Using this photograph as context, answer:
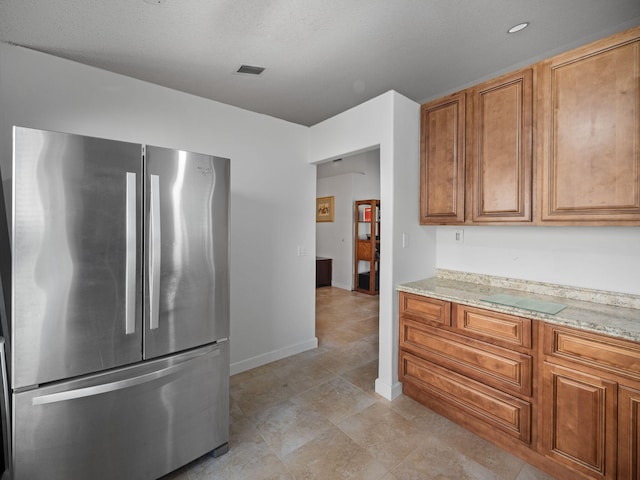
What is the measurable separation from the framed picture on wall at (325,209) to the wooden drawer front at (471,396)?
5.07 m

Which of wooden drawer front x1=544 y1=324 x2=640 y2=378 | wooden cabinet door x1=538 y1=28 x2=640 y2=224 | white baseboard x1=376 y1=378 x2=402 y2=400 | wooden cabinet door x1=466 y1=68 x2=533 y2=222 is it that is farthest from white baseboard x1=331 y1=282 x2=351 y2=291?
wooden drawer front x1=544 y1=324 x2=640 y2=378

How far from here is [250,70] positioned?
235 centimetres

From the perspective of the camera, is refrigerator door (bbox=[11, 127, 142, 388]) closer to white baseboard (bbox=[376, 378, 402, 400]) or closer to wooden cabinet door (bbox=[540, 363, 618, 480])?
white baseboard (bbox=[376, 378, 402, 400])

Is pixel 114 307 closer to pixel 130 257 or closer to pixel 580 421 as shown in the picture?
pixel 130 257

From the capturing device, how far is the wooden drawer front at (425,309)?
2271 mm

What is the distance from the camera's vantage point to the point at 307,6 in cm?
167

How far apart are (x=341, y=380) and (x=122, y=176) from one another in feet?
8.03

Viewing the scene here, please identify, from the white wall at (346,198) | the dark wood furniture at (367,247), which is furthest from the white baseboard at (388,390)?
the white wall at (346,198)

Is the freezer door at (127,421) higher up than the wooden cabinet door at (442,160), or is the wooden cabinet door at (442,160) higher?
the wooden cabinet door at (442,160)

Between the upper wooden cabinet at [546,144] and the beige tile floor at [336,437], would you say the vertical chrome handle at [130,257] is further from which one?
the upper wooden cabinet at [546,144]

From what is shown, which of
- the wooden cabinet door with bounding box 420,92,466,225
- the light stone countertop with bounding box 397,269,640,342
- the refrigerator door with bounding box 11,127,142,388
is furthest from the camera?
the wooden cabinet door with bounding box 420,92,466,225

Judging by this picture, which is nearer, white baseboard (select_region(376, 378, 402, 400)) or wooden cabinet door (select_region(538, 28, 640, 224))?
wooden cabinet door (select_region(538, 28, 640, 224))

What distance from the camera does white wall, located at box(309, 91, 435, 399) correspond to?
2520mm

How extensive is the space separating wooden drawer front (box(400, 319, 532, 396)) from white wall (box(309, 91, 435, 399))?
0.69 ft
